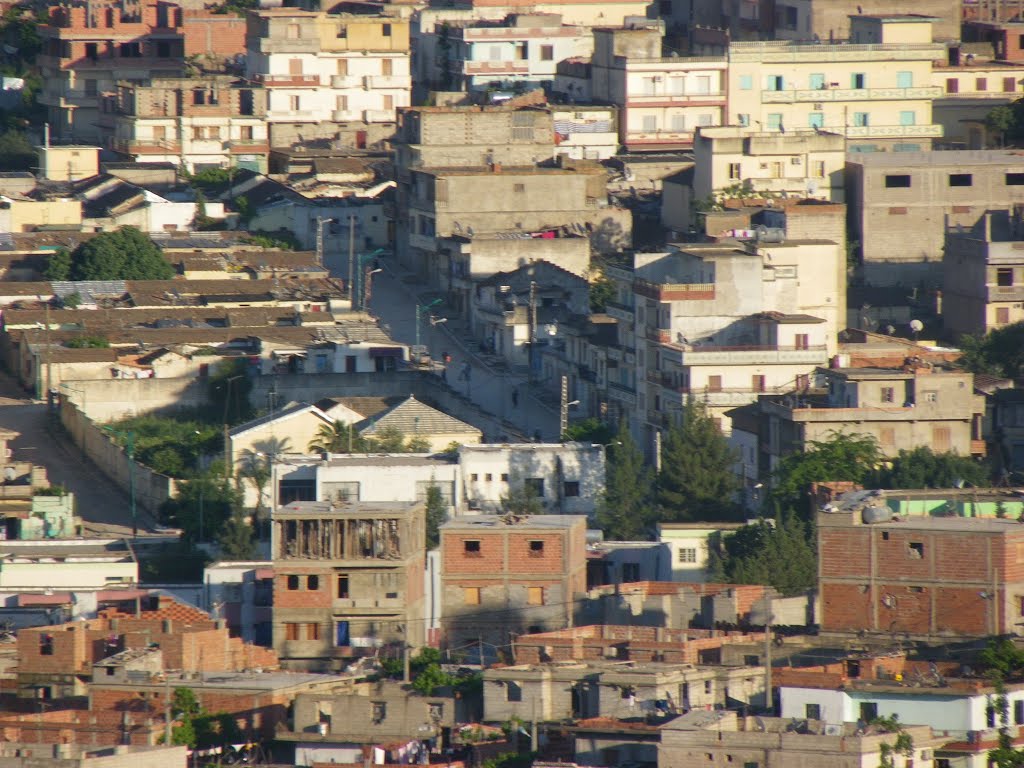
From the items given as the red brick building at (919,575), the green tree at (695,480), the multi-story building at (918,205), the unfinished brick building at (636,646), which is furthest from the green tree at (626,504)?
the multi-story building at (918,205)

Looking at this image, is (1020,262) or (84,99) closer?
(1020,262)

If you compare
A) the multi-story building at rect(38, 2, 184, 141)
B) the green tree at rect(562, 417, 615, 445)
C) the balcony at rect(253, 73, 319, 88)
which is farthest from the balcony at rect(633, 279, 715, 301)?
the multi-story building at rect(38, 2, 184, 141)

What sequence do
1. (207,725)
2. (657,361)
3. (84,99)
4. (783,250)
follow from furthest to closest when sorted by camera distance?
(84,99) → (783,250) → (657,361) → (207,725)

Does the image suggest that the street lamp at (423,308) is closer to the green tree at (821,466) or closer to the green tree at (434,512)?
the green tree at (434,512)

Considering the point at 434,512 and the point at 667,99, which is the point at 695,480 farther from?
the point at 667,99

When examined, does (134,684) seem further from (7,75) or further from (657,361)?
(7,75)

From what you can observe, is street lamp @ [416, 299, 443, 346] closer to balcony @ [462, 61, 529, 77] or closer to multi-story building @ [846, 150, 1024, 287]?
multi-story building @ [846, 150, 1024, 287]

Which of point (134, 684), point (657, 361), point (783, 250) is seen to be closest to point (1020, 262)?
point (783, 250)
